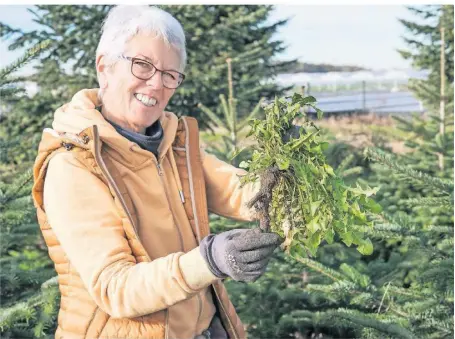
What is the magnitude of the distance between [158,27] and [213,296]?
104 cm

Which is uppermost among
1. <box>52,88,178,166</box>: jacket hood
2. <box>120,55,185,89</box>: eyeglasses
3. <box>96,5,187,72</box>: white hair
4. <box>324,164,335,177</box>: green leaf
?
<box>96,5,187,72</box>: white hair

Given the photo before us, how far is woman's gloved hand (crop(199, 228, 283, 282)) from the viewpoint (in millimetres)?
1703

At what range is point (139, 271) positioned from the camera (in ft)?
5.95

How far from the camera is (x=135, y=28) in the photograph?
2.03 metres

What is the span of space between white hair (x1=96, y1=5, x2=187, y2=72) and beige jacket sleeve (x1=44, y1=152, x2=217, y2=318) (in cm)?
44

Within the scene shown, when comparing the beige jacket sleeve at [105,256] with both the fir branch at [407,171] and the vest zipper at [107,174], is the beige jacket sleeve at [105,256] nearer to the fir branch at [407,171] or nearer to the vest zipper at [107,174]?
the vest zipper at [107,174]

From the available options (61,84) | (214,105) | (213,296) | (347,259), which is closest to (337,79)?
(214,105)

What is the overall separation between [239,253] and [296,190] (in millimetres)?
293

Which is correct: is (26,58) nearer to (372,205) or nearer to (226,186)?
(226,186)

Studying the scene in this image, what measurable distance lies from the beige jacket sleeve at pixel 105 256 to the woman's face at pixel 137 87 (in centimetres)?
29

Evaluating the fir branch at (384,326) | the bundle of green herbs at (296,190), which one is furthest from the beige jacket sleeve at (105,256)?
the fir branch at (384,326)

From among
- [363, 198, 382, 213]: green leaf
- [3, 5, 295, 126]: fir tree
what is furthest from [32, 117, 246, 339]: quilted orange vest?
[3, 5, 295, 126]: fir tree

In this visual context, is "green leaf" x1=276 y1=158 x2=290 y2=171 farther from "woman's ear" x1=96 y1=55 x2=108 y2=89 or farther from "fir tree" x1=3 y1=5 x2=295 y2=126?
"fir tree" x1=3 y1=5 x2=295 y2=126

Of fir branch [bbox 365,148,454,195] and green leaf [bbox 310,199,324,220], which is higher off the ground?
green leaf [bbox 310,199,324,220]
